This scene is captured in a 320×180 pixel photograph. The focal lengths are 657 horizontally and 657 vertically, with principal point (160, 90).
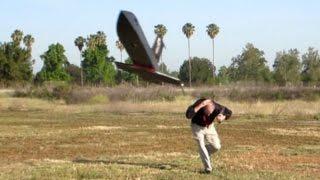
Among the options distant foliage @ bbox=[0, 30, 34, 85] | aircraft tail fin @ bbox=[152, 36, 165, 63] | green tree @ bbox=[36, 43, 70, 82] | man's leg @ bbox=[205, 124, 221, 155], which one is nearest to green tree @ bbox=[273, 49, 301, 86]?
green tree @ bbox=[36, 43, 70, 82]

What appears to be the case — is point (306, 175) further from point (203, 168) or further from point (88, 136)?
point (88, 136)

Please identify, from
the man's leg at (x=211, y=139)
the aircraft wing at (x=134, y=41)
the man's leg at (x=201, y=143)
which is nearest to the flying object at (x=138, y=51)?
the aircraft wing at (x=134, y=41)

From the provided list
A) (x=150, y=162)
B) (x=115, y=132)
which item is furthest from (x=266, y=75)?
(x=150, y=162)

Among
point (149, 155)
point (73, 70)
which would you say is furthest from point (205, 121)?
point (73, 70)

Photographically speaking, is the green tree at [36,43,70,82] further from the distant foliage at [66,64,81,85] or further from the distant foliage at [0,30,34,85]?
the distant foliage at [66,64,81,85]

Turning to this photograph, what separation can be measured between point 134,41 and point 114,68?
50163mm

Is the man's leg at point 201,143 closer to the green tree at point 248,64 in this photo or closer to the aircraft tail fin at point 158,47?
the aircraft tail fin at point 158,47

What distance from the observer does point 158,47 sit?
20.7ft

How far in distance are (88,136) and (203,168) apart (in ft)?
37.3

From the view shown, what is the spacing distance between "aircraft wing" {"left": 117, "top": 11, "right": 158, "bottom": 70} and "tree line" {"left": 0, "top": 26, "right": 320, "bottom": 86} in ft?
151

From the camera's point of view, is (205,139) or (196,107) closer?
(196,107)

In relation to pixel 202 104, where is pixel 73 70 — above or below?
above

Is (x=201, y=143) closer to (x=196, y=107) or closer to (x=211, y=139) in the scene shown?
(x=211, y=139)

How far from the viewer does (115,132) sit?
1038 inches
